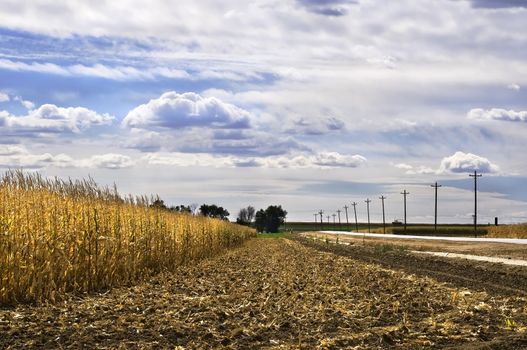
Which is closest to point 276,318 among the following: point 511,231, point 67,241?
point 67,241

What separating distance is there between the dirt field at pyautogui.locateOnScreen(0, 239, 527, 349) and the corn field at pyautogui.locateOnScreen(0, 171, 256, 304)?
3.32 feet

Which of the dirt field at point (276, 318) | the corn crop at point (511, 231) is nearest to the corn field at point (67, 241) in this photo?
the dirt field at point (276, 318)

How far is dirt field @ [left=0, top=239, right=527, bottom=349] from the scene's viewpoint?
10.5 metres

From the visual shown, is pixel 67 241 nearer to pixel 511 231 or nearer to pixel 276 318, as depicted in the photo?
pixel 276 318

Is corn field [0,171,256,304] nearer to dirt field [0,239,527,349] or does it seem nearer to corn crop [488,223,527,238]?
dirt field [0,239,527,349]

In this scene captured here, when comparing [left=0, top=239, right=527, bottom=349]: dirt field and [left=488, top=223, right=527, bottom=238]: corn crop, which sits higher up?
[left=0, top=239, right=527, bottom=349]: dirt field

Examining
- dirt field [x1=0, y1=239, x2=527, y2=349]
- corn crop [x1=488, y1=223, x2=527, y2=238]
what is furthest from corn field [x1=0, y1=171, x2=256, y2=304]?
corn crop [x1=488, y1=223, x2=527, y2=238]

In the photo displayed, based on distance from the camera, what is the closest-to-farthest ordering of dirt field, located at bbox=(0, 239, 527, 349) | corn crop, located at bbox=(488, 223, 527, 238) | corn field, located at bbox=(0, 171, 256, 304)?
dirt field, located at bbox=(0, 239, 527, 349)
corn field, located at bbox=(0, 171, 256, 304)
corn crop, located at bbox=(488, 223, 527, 238)

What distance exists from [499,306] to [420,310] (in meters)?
2.23

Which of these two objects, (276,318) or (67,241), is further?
(67,241)

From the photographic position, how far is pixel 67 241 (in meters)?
16.8

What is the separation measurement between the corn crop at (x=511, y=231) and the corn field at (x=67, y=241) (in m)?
51.7

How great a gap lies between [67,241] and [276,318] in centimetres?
685

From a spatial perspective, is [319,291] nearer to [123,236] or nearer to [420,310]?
[420,310]
